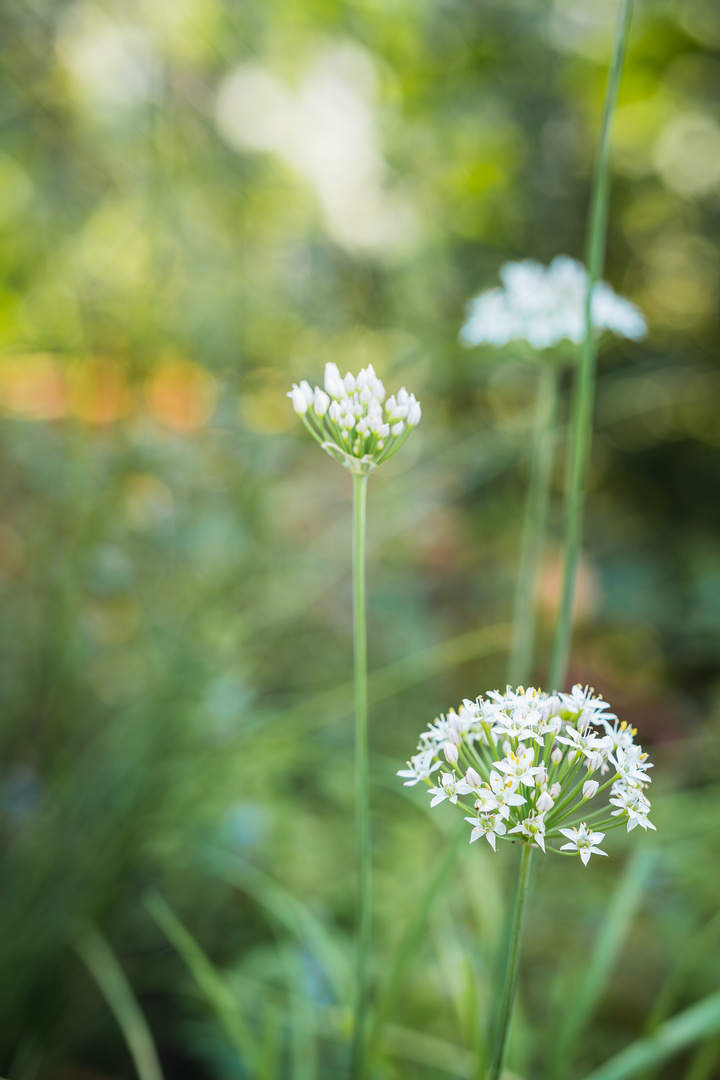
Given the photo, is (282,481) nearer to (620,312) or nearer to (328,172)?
(620,312)

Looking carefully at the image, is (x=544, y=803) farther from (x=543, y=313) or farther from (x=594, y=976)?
(x=543, y=313)

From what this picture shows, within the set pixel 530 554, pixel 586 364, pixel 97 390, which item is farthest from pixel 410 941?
pixel 97 390

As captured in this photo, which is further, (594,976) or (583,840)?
(594,976)

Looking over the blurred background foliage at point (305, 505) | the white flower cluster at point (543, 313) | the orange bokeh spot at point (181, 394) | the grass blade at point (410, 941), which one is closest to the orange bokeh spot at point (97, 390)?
the blurred background foliage at point (305, 505)

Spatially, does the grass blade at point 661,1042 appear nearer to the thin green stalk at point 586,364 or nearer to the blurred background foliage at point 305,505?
the blurred background foliage at point 305,505

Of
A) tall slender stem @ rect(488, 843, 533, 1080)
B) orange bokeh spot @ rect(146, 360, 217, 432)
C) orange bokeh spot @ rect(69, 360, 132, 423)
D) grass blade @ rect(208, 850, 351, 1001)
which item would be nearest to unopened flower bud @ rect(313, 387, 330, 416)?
tall slender stem @ rect(488, 843, 533, 1080)

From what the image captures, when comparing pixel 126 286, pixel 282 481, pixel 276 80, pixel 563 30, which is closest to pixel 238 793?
pixel 282 481
